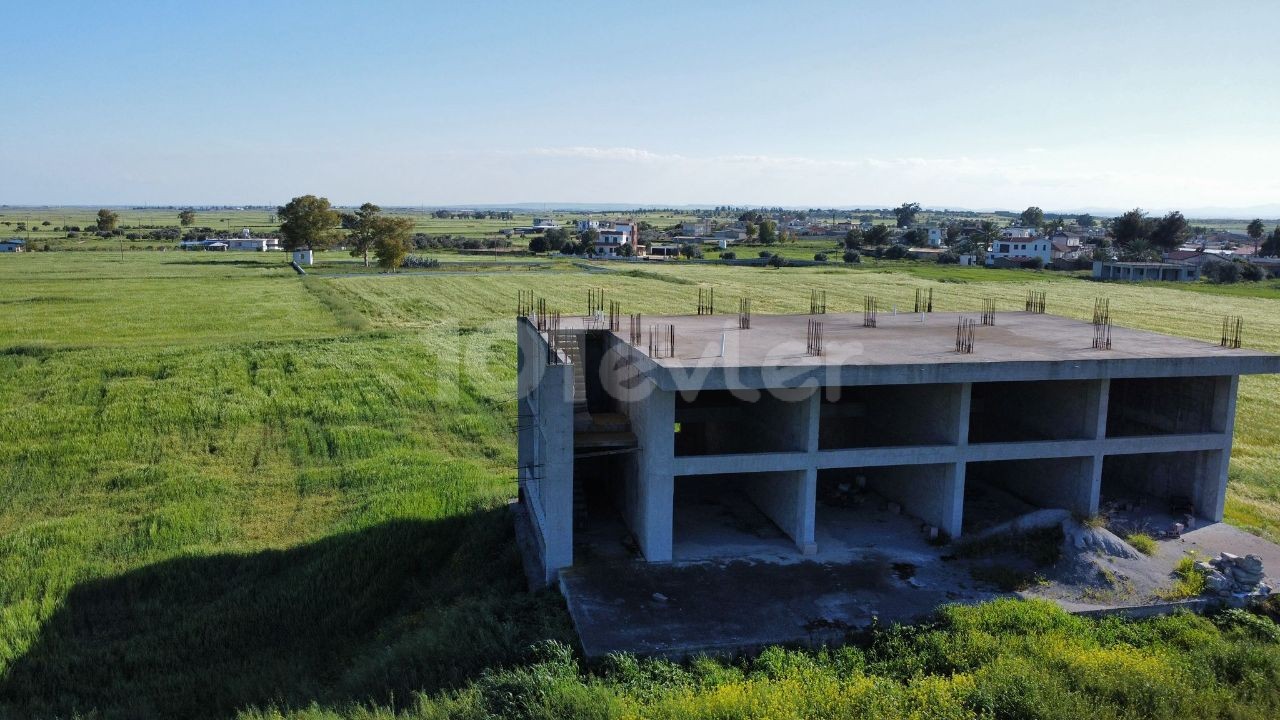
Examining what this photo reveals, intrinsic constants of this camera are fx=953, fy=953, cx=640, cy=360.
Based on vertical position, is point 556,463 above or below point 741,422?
above

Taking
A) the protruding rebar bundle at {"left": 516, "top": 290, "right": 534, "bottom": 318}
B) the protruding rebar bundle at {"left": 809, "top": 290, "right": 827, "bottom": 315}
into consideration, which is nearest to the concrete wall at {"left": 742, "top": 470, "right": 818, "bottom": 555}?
the protruding rebar bundle at {"left": 516, "top": 290, "right": 534, "bottom": 318}

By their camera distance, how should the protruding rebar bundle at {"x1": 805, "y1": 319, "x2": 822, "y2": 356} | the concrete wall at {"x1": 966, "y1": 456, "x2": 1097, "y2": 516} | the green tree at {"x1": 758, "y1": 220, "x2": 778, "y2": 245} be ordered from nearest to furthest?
the concrete wall at {"x1": 966, "y1": 456, "x2": 1097, "y2": 516}, the protruding rebar bundle at {"x1": 805, "y1": 319, "x2": 822, "y2": 356}, the green tree at {"x1": 758, "y1": 220, "x2": 778, "y2": 245}

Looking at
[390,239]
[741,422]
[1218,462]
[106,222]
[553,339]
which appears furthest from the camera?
[106,222]

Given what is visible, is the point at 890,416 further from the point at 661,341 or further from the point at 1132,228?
the point at 1132,228

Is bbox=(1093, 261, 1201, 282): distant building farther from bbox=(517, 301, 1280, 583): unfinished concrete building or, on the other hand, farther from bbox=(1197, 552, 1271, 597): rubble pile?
bbox=(1197, 552, 1271, 597): rubble pile

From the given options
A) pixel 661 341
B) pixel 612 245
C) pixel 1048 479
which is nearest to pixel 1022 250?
pixel 612 245

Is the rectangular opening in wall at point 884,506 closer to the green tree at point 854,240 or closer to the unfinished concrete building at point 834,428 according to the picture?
the unfinished concrete building at point 834,428

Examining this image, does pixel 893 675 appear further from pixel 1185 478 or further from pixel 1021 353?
pixel 1185 478
